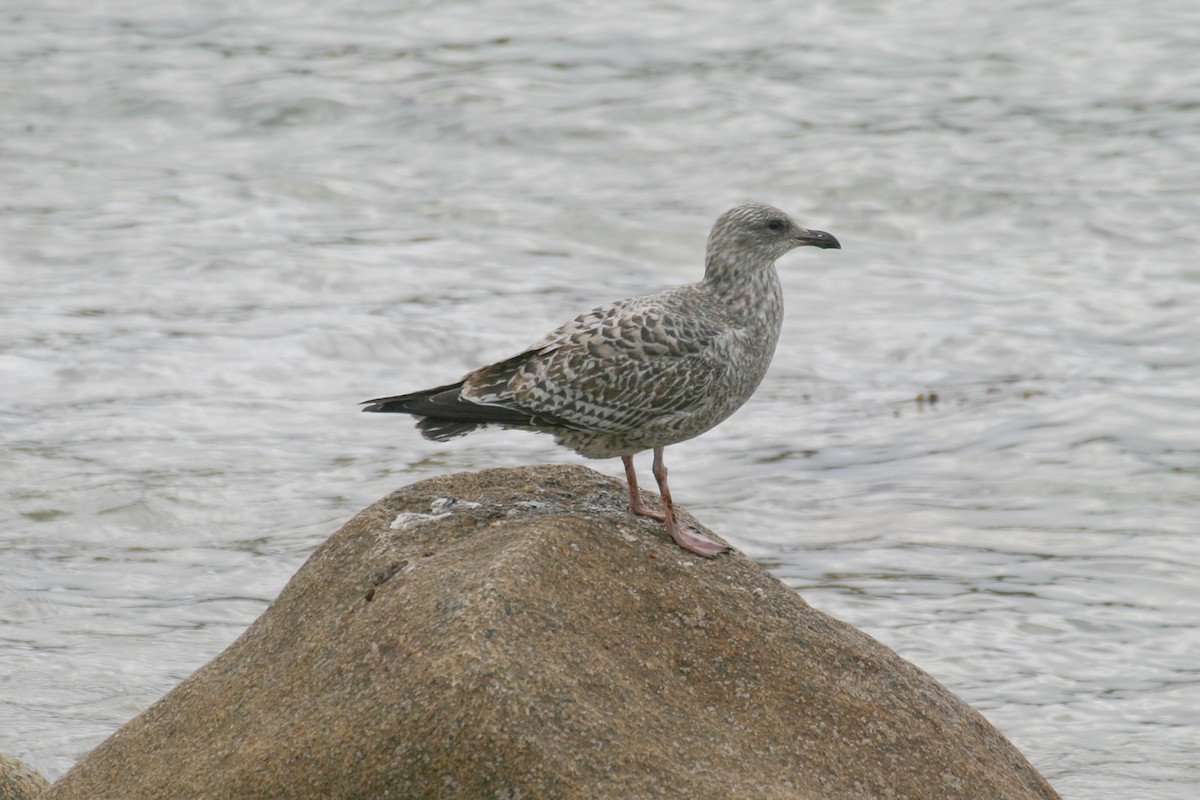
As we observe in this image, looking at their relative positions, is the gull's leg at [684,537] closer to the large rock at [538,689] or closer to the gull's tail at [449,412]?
the large rock at [538,689]

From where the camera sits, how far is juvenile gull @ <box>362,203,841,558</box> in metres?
6.05

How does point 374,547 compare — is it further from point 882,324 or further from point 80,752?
point 882,324

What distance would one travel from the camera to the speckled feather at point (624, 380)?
239 inches

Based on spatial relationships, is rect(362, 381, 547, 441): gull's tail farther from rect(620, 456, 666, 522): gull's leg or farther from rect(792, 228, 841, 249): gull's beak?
rect(792, 228, 841, 249): gull's beak

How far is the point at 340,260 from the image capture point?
15.7m

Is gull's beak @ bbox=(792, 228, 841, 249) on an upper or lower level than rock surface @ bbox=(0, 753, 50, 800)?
upper

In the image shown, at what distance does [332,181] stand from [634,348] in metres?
12.6

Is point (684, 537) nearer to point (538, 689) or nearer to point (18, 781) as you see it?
point (538, 689)

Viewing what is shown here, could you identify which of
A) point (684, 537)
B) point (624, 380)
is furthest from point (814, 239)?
point (684, 537)

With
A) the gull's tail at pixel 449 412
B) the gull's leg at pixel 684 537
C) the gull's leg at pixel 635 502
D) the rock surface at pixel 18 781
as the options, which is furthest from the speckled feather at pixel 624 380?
the rock surface at pixel 18 781

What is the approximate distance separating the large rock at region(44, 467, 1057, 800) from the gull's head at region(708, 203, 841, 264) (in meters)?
1.29

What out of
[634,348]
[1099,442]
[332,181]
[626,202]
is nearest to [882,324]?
[1099,442]

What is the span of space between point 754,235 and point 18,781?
3.71 metres

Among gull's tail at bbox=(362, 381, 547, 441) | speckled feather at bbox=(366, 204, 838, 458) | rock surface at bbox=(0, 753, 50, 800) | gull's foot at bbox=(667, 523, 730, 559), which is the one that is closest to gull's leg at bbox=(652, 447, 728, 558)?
gull's foot at bbox=(667, 523, 730, 559)
